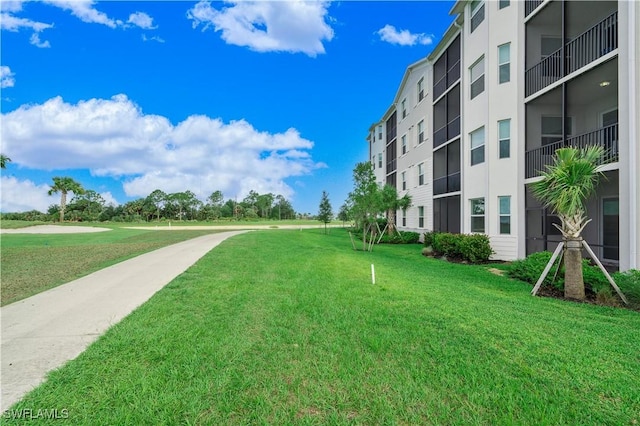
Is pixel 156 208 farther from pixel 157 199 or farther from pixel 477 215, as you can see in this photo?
pixel 477 215

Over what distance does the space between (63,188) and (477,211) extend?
6565 cm

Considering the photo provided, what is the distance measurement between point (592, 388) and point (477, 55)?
15.9 m

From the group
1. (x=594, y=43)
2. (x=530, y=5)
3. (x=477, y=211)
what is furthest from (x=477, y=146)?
(x=530, y=5)

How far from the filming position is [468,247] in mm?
13344

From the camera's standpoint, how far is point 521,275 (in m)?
9.51

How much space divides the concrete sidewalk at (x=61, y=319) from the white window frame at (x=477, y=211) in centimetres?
1327

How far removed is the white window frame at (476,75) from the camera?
48.5 feet

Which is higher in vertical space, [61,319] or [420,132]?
[420,132]

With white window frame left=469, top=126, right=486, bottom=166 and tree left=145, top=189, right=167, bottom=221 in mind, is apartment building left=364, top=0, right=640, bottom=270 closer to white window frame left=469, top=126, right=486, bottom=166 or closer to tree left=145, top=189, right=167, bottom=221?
white window frame left=469, top=126, right=486, bottom=166

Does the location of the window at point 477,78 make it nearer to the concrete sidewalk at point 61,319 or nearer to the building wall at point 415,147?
the building wall at point 415,147

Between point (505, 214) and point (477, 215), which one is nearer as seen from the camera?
point (505, 214)

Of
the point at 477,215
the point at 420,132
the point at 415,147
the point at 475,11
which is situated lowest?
the point at 477,215

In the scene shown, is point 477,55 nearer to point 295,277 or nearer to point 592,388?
point 295,277

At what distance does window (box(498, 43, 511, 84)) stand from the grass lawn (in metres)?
11.2
